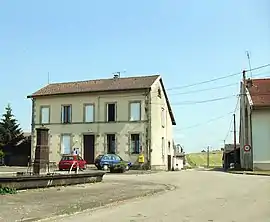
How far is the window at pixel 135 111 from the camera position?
166 feet

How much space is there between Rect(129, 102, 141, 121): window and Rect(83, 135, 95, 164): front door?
5.06 meters

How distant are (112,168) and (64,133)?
15.0 meters

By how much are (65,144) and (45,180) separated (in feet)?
113

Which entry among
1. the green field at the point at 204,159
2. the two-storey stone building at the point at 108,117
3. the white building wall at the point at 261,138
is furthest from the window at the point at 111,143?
the green field at the point at 204,159

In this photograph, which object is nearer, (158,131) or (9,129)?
(158,131)

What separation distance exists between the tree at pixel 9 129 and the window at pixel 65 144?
34.5 feet

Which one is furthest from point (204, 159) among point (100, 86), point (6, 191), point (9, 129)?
point (6, 191)

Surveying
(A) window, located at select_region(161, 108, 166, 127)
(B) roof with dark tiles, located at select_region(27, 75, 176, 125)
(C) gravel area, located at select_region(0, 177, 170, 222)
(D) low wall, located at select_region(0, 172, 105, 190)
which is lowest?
(C) gravel area, located at select_region(0, 177, 170, 222)

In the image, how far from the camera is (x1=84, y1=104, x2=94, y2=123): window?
173ft

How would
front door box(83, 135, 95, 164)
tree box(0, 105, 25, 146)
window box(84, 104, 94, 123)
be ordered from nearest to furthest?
front door box(83, 135, 95, 164), window box(84, 104, 94, 123), tree box(0, 105, 25, 146)

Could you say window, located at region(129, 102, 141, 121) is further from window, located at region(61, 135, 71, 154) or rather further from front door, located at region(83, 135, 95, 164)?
window, located at region(61, 135, 71, 154)

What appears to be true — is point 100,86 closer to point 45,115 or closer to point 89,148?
point 89,148

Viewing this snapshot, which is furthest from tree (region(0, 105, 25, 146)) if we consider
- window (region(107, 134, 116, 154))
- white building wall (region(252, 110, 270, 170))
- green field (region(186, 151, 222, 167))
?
green field (region(186, 151, 222, 167))

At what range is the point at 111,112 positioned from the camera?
5222 cm
